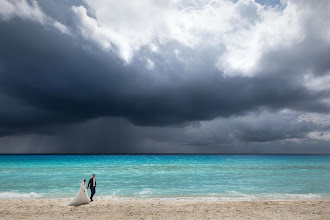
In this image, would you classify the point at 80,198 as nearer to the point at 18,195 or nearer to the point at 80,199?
the point at 80,199

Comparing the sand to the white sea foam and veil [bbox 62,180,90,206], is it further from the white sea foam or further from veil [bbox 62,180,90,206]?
the white sea foam

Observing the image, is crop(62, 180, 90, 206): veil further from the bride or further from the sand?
the sand

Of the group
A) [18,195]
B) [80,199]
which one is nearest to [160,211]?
[80,199]

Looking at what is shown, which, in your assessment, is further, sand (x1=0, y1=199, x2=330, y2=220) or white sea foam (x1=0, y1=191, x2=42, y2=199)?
white sea foam (x1=0, y1=191, x2=42, y2=199)

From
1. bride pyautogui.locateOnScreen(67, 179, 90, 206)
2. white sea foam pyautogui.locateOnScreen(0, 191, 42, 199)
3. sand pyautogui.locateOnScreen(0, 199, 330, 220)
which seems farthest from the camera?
white sea foam pyautogui.locateOnScreen(0, 191, 42, 199)

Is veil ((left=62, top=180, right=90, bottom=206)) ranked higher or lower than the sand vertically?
higher

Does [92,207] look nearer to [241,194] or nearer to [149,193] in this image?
[149,193]

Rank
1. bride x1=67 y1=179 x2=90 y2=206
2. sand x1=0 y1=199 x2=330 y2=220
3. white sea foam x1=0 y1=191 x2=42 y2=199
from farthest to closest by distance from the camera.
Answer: white sea foam x1=0 y1=191 x2=42 y2=199 < bride x1=67 y1=179 x2=90 y2=206 < sand x1=0 y1=199 x2=330 y2=220

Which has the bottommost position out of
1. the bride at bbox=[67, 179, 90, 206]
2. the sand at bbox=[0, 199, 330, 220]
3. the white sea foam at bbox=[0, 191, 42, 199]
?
the white sea foam at bbox=[0, 191, 42, 199]

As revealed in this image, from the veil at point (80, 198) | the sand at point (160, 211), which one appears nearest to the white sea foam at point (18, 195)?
the sand at point (160, 211)

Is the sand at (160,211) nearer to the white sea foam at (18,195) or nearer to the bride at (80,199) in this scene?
the bride at (80,199)

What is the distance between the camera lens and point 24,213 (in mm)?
12992

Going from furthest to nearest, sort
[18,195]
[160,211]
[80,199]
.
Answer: [18,195] → [80,199] → [160,211]

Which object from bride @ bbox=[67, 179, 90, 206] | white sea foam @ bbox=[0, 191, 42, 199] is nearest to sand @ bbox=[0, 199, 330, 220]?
bride @ bbox=[67, 179, 90, 206]
